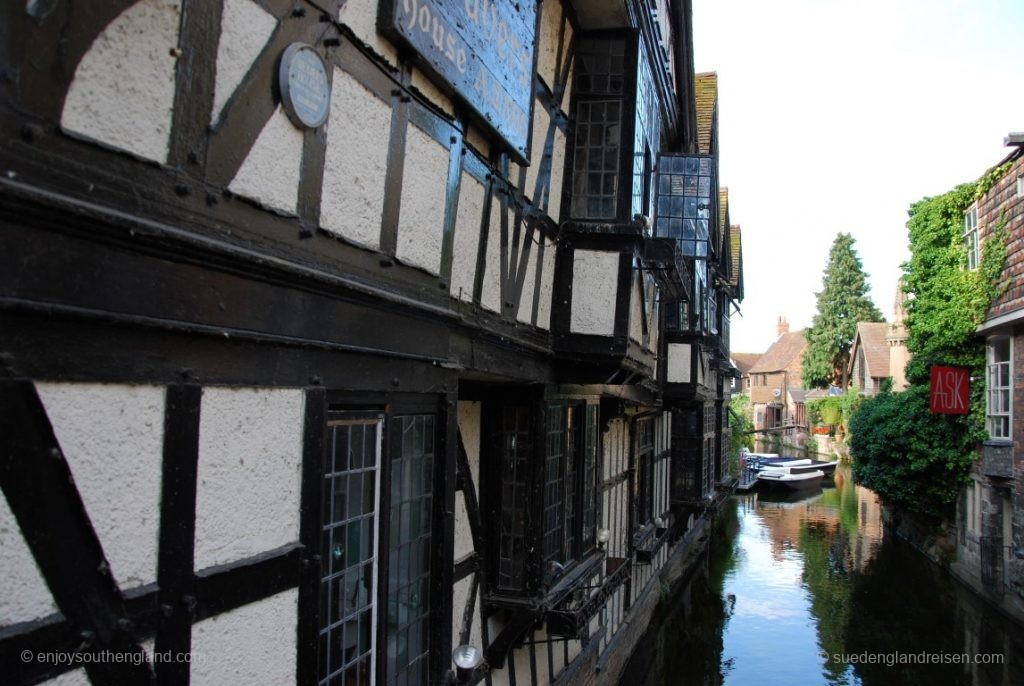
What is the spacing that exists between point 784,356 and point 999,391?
6163cm

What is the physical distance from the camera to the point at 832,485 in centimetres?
4231

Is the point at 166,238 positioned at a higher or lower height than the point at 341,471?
higher

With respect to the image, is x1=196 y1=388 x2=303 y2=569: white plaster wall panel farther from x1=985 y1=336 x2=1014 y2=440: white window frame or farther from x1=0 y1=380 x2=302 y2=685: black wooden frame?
x1=985 y1=336 x2=1014 y2=440: white window frame

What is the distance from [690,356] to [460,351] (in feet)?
38.0

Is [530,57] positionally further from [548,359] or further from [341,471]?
[341,471]

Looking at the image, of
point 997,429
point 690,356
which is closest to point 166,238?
point 690,356

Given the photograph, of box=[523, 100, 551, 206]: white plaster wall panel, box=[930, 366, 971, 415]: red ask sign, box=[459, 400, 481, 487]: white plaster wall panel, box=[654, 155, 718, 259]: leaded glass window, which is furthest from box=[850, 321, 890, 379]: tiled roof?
box=[459, 400, 481, 487]: white plaster wall panel

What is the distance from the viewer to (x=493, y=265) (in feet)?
17.8

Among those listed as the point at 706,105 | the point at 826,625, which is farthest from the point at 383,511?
the point at 706,105

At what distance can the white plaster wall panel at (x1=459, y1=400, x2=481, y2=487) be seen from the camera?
237 inches

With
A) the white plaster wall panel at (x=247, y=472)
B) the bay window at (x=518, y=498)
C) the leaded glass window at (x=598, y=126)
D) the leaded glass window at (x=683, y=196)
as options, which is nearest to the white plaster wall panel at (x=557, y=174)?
the leaded glass window at (x=598, y=126)

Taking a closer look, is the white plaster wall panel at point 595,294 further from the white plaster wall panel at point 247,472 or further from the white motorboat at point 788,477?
the white motorboat at point 788,477

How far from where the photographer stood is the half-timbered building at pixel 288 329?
199 cm

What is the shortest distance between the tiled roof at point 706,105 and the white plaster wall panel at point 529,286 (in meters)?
13.0
